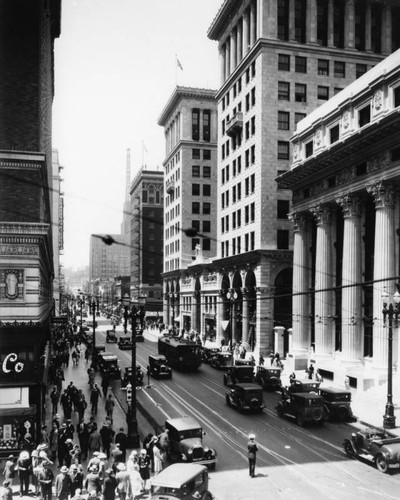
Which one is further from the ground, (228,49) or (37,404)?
(228,49)

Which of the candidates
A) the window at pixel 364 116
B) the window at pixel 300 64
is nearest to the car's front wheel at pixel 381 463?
the window at pixel 364 116

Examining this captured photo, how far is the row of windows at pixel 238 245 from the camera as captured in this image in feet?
209

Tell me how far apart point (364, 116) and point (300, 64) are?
23.2 m

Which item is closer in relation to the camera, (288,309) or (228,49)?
(288,309)

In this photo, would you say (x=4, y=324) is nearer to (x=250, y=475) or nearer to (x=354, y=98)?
(x=250, y=475)

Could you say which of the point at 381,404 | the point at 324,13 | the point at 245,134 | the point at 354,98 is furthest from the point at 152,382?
the point at 324,13

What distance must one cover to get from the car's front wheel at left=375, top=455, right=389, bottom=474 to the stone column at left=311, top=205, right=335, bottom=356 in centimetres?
2563

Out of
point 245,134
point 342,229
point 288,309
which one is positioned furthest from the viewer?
point 245,134

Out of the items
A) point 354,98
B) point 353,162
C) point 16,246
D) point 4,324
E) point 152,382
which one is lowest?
point 152,382

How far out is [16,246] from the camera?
2772 cm

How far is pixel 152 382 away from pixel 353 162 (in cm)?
2368

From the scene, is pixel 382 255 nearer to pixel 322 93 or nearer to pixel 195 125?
pixel 322 93

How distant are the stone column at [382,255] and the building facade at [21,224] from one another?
23.4 m

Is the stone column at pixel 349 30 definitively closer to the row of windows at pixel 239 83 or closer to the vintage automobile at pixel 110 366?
the row of windows at pixel 239 83
